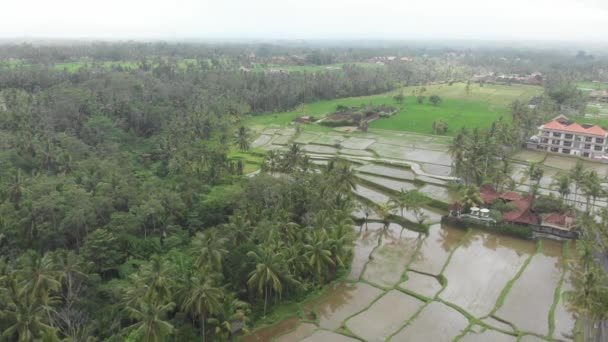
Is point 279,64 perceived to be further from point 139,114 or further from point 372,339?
point 372,339

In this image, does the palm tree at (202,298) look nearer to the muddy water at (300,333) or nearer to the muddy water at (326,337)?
the muddy water at (300,333)

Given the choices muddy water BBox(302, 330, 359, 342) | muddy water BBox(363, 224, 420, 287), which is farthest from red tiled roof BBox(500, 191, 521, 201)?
muddy water BBox(302, 330, 359, 342)

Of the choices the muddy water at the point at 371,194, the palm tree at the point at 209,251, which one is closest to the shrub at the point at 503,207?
the muddy water at the point at 371,194

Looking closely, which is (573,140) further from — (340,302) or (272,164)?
(340,302)

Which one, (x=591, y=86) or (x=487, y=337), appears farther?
(x=591, y=86)

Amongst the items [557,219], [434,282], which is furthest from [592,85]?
[434,282]

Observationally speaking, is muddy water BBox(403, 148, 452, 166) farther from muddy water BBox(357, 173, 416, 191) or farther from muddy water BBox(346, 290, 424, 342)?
muddy water BBox(346, 290, 424, 342)

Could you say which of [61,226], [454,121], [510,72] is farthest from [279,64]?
[61,226]
